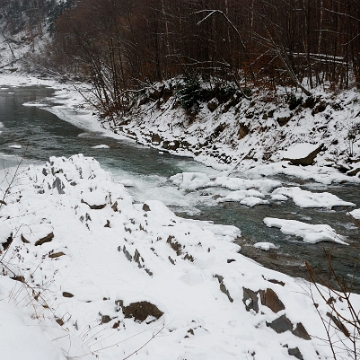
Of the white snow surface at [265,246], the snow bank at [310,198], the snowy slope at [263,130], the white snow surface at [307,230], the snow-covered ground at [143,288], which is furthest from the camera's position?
the snowy slope at [263,130]

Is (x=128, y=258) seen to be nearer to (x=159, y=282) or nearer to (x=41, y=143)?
(x=159, y=282)

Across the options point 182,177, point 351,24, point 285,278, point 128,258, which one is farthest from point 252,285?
point 351,24

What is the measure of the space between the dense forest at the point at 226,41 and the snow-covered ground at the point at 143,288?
7005mm

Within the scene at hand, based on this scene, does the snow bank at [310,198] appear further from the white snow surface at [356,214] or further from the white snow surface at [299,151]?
the white snow surface at [299,151]

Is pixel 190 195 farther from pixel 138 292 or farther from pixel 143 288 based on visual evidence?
pixel 138 292

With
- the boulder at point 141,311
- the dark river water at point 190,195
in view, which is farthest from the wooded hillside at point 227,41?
the boulder at point 141,311

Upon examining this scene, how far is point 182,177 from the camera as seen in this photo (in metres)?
10.9

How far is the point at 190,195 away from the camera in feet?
31.4

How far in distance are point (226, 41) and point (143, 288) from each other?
14.5 metres

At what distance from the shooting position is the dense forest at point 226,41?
12.5m

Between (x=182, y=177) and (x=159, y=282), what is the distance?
6.16m

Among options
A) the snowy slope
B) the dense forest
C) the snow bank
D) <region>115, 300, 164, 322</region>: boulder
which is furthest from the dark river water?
the dense forest

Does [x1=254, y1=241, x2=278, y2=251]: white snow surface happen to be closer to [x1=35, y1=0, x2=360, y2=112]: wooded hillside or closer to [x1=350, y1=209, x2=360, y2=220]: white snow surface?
[x1=350, y1=209, x2=360, y2=220]: white snow surface

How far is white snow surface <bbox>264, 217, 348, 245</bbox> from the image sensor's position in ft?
21.1
